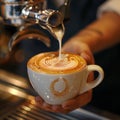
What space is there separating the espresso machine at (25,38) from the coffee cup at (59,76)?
6 centimetres

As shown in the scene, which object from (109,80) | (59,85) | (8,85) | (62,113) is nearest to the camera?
(59,85)

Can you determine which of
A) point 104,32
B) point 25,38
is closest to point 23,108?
point 25,38

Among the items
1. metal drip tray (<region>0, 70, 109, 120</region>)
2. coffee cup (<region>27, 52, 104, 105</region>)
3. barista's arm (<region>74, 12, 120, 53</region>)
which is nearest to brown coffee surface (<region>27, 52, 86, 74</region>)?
coffee cup (<region>27, 52, 104, 105</region>)

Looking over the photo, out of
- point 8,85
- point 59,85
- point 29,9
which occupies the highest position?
point 29,9

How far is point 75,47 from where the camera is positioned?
29.6 inches

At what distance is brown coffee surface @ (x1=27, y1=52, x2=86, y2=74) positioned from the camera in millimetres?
559

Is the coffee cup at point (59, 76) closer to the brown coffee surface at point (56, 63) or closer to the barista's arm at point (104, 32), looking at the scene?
the brown coffee surface at point (56, 63)

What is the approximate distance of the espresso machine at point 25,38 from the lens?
21.6 inches

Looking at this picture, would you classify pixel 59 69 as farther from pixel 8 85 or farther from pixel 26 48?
pixel 26 48

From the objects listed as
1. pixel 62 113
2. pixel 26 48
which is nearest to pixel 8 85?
Answer: pixel 62 113

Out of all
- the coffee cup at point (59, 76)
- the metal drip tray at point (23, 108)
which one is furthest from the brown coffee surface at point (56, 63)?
the metal drip tray at point (23, 108)

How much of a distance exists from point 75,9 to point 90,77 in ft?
1.56

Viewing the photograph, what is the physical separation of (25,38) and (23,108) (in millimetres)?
147

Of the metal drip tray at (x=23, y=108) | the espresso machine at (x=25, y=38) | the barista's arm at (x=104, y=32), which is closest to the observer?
the espresso machine at (x=25, y=38)
